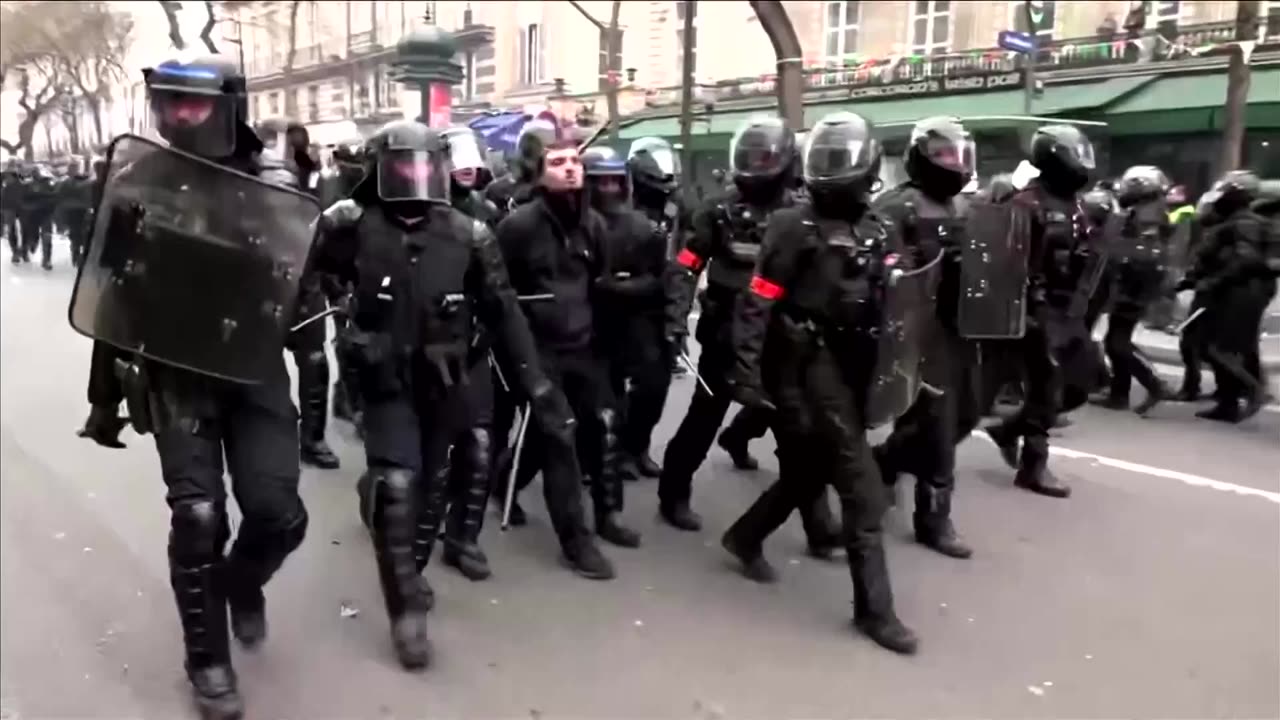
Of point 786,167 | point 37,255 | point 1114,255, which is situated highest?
point 786,167

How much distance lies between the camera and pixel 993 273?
17.1ft

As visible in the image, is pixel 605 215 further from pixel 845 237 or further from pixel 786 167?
pixel 845 237

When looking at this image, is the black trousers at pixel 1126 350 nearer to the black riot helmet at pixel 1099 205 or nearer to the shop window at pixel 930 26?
the black riot helmet at pixel 1099 205

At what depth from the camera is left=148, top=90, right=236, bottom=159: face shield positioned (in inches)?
134

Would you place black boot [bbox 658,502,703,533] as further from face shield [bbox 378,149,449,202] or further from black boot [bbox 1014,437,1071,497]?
face shield [bbox 378,149,449,202]

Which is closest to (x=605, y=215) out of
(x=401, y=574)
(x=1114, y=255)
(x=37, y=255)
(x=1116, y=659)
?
(x=401, y=574)

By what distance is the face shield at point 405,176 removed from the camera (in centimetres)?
389

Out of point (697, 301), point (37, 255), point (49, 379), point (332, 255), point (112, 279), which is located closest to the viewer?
point (112, 279)

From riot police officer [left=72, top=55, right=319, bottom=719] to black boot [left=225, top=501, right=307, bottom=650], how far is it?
0.04ft

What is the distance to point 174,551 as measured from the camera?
138 inches

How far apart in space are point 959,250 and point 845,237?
1.08 meters

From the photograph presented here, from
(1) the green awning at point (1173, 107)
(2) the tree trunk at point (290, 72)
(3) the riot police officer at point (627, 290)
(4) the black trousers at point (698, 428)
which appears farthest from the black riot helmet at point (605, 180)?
(2) the tree trunk at point (290, 72)

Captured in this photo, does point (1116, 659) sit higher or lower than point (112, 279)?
lower

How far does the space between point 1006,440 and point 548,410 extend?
3.02 meters
